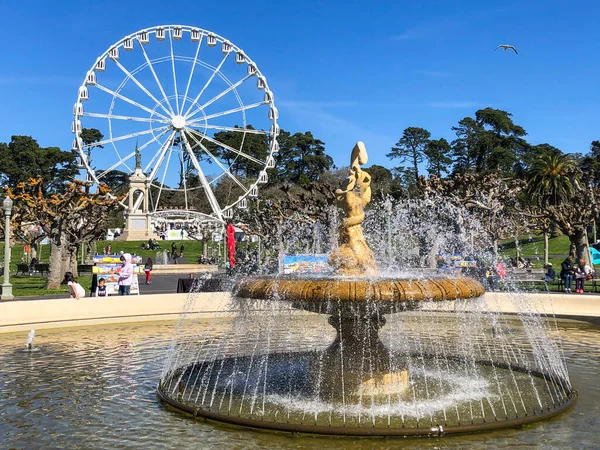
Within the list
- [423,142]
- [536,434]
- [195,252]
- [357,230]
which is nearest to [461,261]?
[357,230]

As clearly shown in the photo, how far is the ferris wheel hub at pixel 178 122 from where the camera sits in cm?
5075

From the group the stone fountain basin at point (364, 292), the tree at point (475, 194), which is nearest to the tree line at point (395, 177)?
the tree at point (475, 194)

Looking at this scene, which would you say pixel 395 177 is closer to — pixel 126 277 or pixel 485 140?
pixel 485 140

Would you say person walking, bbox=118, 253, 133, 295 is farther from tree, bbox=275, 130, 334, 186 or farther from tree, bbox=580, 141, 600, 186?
tree, bbox=275, 130, 334, 186

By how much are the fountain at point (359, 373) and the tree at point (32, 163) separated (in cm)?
9119

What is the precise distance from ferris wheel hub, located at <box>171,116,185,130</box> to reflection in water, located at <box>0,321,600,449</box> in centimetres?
3922

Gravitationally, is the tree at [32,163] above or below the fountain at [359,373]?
above

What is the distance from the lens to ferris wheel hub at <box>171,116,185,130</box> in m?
50.8

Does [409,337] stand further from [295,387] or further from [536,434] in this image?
[536,434]

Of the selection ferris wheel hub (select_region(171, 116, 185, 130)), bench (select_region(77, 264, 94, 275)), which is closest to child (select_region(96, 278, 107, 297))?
bench (select_region(77, 264, 94, 275))

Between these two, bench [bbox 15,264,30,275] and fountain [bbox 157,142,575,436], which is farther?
bench [bbox 15,264,30,275]

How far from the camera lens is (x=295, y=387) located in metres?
8.91

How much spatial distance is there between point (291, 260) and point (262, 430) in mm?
16090

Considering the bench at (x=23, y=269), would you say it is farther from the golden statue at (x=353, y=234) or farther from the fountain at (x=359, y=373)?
the golden statue at (x=353, y=234)
